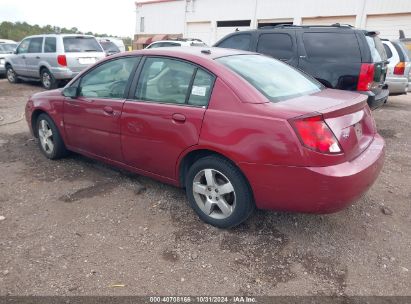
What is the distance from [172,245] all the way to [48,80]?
9.56 m

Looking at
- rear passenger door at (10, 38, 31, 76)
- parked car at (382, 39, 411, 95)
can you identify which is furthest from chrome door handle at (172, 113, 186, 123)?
rear passenger door at (10, 38, 31, 76)

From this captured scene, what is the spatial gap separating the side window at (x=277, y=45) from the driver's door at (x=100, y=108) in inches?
153

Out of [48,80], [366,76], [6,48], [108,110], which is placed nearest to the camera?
[108,110]

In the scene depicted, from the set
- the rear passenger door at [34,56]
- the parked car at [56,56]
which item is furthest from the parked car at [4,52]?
the rear passenger door at [34,56]

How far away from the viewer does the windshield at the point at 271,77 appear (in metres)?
3.11

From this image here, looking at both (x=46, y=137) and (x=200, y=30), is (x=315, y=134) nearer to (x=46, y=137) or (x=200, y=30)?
(x=46, y=137)

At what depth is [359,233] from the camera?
321cm

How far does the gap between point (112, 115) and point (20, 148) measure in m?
2.46

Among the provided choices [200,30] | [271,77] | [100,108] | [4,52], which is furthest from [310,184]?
[200,30]

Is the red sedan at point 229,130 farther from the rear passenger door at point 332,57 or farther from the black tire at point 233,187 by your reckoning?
the rear passenger door at point 332,57

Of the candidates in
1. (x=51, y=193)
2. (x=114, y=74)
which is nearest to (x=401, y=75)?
(x=114, y=74)

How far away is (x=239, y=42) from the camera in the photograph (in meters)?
7.48

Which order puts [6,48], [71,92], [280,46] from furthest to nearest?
1. [6,48]
2. [280,46]
3. [71,92]

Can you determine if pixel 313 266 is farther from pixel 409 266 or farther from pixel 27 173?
pixel 27 173
